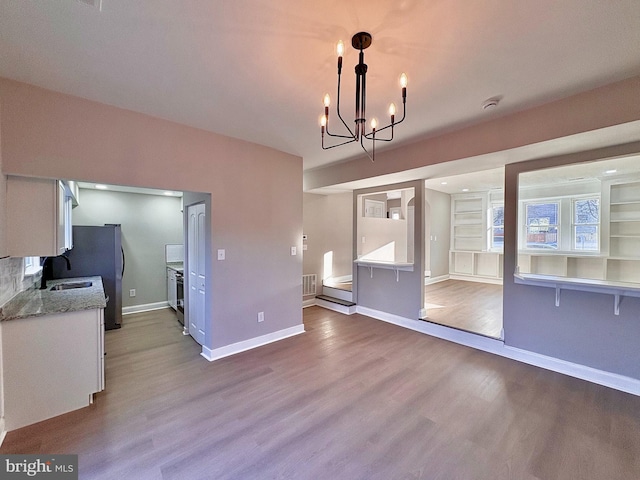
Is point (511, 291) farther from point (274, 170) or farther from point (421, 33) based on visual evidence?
point (274, 170)

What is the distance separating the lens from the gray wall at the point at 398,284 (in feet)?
13.8

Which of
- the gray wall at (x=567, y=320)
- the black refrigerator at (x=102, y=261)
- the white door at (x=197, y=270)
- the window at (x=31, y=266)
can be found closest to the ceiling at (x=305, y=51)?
the gray wall at (x=567, y=320)

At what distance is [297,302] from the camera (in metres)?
4.06

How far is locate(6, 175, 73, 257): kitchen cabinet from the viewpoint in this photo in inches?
83.7

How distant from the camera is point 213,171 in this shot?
10.3ft

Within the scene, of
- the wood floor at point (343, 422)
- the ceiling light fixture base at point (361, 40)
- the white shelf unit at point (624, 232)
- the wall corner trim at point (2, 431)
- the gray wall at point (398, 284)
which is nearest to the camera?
the ceiling light fixture base at point (361, 40)

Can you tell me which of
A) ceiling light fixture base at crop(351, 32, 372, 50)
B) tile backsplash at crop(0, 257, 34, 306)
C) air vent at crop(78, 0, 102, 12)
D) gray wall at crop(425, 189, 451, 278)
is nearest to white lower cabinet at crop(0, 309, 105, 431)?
tile backsplash at crop(0, 257, 34, 306)

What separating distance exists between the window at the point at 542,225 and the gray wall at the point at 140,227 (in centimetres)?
789

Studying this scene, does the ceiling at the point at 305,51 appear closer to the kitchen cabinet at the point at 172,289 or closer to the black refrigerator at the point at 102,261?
the black refrigerator at the point at 102,261

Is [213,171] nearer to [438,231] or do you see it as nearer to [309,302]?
[309,302]

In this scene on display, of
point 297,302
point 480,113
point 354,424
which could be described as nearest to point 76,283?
point 297,302

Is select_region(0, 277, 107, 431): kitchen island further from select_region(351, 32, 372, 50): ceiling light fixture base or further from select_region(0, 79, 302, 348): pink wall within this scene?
select_region(351, 32, 372, 50): ceiling light fixture base

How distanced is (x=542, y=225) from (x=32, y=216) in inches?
324

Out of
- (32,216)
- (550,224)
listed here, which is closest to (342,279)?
(550,224)
